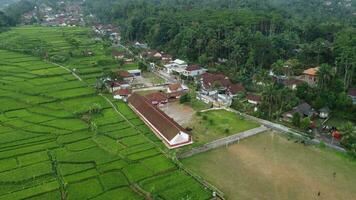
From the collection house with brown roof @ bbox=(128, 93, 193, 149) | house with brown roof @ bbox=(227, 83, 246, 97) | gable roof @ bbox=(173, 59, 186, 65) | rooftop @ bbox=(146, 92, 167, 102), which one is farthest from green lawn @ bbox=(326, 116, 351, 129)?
gable roof @ bbox=(173, 59, 186, 65)

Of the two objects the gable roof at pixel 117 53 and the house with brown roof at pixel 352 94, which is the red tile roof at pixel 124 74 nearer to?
the gable roof at pixel 117 53

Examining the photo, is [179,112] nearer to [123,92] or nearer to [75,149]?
[123,92]

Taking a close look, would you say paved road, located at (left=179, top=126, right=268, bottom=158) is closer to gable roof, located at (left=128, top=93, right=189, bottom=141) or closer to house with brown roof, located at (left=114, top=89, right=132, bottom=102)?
gable roof, located at (left=128, top=93, right=189, bottom=141)

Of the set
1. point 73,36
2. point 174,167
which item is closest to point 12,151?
point 174,167

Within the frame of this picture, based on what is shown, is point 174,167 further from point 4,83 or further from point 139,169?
point 4,83

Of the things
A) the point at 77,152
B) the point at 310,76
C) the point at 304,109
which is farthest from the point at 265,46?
the point at 77,152
